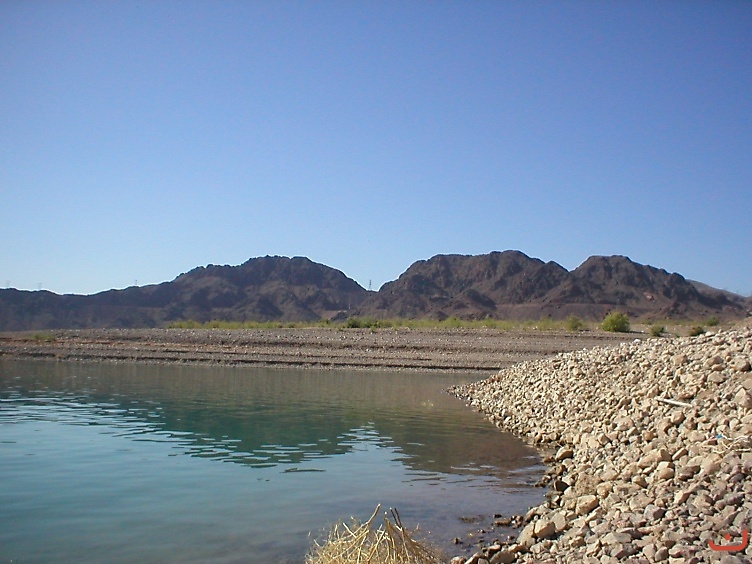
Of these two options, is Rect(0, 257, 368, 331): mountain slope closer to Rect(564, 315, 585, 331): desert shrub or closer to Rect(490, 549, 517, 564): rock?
Rect(564, 315, 585, 331): desert shrub

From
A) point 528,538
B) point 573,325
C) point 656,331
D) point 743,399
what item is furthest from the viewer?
point 573,325

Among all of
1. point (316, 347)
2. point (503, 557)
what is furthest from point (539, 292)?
point (503, 557)

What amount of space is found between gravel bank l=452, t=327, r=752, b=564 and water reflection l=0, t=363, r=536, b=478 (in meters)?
1.89

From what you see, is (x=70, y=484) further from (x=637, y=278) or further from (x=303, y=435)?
(x=637, y=278)

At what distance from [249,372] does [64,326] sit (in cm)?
5188

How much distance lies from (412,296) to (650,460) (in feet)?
287

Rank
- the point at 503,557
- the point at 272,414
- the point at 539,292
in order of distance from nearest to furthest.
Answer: the point at 503,557 → the point at 272,414 → the point at 539,292

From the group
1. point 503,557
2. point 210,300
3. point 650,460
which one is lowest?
point 503,557

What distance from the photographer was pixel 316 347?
4306 centimetres

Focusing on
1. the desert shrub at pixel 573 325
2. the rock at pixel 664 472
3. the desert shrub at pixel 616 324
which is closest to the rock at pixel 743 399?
the rock at pixel 664 472

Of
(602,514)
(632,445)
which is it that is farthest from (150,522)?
(632,445)

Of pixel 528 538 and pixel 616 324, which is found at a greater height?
pixel 616 324

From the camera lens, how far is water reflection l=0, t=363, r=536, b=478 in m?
14.2

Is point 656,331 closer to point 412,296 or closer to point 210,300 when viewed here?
point 412,296
